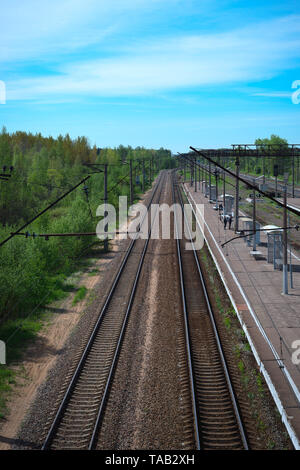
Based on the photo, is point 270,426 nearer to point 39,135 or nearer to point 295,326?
point 295,326

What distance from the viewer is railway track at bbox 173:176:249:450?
8414 mm

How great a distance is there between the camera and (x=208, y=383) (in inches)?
417

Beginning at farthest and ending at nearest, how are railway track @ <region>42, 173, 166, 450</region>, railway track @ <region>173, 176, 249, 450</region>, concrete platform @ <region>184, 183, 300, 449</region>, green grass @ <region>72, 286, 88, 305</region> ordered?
green grass @ <region>72, 286, 88, 305</region> → concrete platform @ <region>184, 183, 300, 449</region> → railway track @ <region>42, 173, 166, 450</region> → railway track @ <region>173, 176, 249, 450</region>

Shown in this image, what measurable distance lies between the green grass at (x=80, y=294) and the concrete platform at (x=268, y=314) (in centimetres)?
608

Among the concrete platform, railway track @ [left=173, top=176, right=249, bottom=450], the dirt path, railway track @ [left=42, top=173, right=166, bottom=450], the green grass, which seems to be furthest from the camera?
the green grass

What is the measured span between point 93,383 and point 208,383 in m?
2.91

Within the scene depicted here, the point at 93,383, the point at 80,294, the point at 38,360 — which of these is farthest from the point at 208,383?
→ the point at 80,294

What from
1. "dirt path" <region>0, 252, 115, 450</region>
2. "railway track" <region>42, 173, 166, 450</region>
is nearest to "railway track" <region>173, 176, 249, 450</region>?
"railway track" <region>42, 173, 166, 450</region>

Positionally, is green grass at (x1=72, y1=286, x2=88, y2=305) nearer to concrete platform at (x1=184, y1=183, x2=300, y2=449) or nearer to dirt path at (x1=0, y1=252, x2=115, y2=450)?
dirt path at (x1=0, y1=252, x2=115, y2=450)

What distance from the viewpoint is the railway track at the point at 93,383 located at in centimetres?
855

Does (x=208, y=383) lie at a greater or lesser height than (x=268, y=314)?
lesser

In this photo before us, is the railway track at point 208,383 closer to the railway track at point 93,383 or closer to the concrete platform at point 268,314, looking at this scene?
the concrete platform at point 268,314

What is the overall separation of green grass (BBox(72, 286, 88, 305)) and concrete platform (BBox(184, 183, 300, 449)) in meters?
6.08

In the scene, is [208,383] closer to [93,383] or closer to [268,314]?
[93,383]
